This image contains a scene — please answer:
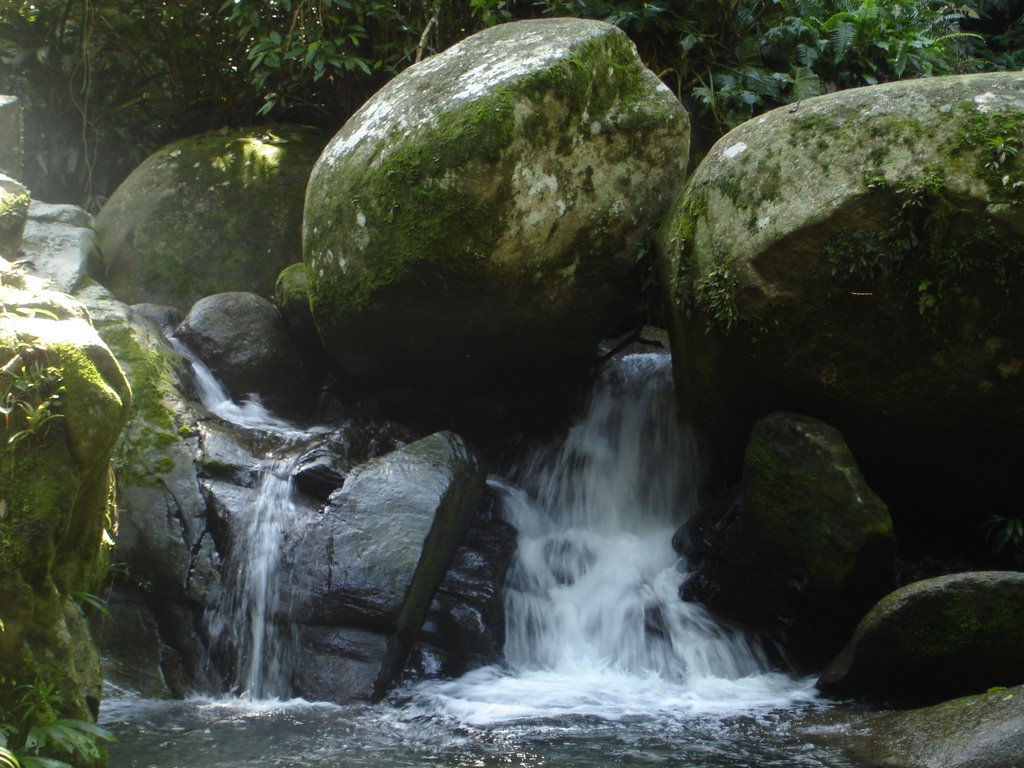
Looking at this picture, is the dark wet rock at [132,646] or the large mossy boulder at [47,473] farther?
the dark wet rock at [132,646]

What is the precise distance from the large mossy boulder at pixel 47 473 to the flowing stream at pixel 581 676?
85cm

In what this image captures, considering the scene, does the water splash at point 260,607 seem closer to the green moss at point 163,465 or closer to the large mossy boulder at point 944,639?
the green moss at point 163,465

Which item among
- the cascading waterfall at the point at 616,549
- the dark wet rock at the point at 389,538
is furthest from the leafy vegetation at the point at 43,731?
the cascading waterfall at the point at 616,549

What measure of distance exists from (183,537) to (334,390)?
233cm

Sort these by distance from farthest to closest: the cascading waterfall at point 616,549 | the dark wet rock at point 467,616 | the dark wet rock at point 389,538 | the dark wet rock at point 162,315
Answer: the dark wet rock at point 162,315, the cascading waterfall at point 616,549, the dark wet rock at point 467,616, the dark wet rock at point 389,538

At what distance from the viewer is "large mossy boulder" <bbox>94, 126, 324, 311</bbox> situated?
8.56 m

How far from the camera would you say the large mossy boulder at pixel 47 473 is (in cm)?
318

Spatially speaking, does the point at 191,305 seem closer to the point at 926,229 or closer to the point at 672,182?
the point at 672,182

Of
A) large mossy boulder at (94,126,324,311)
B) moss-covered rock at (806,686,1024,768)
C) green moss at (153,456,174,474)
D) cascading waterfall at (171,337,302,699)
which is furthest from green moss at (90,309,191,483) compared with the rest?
moss-covered rock at (806,686,1024,768)

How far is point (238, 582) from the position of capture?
538 cm

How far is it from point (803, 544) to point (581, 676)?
4.55 ft

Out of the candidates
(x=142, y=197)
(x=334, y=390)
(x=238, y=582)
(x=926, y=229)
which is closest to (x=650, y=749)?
(x=238, y=582)

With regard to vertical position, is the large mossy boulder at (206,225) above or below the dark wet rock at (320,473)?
above

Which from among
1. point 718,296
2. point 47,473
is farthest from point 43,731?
point 718,296
